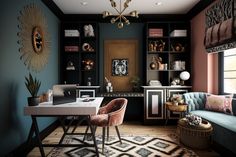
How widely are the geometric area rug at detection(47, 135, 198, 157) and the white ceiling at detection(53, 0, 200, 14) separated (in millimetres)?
2926

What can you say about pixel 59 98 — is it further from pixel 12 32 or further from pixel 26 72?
pixel 12 32

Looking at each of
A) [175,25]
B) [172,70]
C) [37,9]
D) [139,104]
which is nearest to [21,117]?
[37,9]

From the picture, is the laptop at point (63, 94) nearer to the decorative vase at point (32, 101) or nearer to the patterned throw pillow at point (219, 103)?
the decorative vase at point (32, 101)

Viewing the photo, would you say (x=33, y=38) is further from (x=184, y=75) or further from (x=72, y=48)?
(x=184, y=75)

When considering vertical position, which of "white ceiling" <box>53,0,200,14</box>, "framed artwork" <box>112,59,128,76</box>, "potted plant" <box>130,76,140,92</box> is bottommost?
"potted plant" <box>130,76,140,92</box>

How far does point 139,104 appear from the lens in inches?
205

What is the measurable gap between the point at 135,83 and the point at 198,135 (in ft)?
7.76

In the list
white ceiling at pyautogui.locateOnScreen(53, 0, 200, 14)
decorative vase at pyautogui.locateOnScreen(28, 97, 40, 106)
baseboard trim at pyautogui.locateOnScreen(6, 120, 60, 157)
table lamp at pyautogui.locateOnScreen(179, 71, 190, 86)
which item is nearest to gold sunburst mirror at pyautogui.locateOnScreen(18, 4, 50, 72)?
decorative vase at pyautogui.locateOnScreen(28, 97, 40, 106)

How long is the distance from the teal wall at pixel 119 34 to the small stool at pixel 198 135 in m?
2.34

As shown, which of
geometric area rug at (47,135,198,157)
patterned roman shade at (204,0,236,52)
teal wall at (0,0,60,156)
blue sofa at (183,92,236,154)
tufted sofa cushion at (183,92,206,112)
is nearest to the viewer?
teal wall at (0,0,60,156)

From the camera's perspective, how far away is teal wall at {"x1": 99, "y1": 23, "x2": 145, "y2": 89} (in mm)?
5203

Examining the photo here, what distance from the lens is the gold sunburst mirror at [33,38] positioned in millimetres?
2938

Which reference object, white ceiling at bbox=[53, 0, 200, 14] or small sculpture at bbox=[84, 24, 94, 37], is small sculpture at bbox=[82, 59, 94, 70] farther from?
white ceiling at bbox=[53, 0, 200, 14]

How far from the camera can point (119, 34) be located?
5.21 metres
